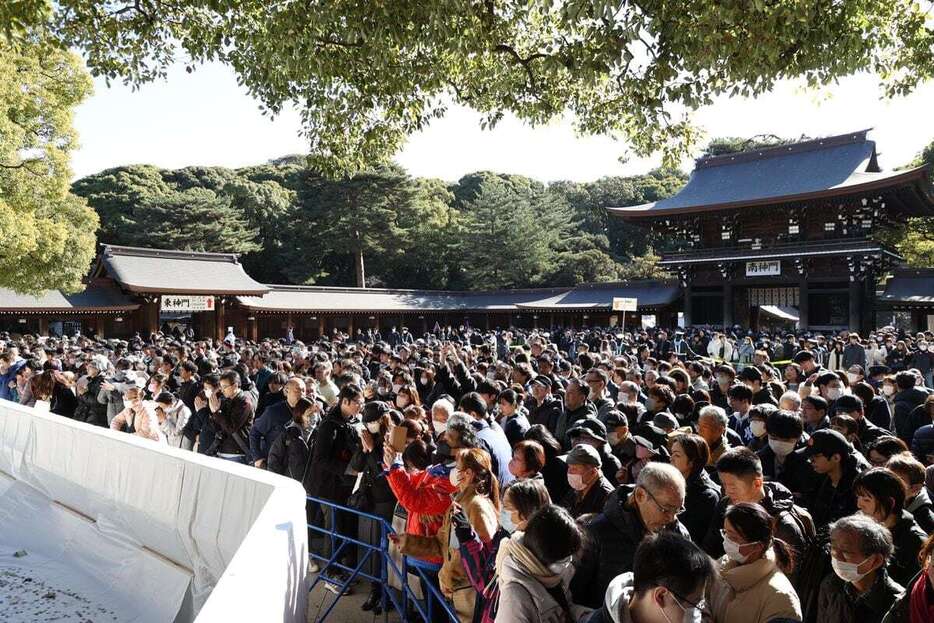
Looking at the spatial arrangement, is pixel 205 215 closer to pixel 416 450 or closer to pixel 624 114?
pixel 624 114

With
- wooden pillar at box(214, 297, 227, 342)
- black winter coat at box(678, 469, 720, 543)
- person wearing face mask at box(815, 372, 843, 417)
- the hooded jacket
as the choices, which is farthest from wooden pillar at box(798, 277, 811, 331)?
the hooded jacket

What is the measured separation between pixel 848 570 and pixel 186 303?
88.2ft

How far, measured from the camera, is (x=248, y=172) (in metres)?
50.3

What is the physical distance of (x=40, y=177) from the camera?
47.9 ft

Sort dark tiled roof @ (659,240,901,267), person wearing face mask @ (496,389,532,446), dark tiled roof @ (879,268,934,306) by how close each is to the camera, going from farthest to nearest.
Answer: dark tiled roof @ (879,268,934,306) → dark tiled roof @ (659,240,901,267) → person wearing face mask @ (496,389,532,446)

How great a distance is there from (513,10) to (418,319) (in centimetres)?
2954

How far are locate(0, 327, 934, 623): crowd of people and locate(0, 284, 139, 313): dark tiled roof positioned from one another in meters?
16.8

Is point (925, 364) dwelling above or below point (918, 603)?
below

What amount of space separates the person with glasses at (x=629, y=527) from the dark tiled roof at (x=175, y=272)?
25394 mm

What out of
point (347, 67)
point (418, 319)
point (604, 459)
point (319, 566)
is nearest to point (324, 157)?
point (347, 67)

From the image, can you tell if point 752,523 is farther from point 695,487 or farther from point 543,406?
point 543,406

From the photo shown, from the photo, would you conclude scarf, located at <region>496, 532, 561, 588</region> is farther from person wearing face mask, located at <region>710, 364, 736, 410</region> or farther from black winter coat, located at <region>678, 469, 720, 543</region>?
person wearing face mask, located at <region>710, 364, 736, 410</region>

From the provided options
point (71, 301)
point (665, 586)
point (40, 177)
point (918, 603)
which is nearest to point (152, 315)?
point (71, 301)

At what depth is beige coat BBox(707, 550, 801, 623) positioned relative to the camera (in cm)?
226
